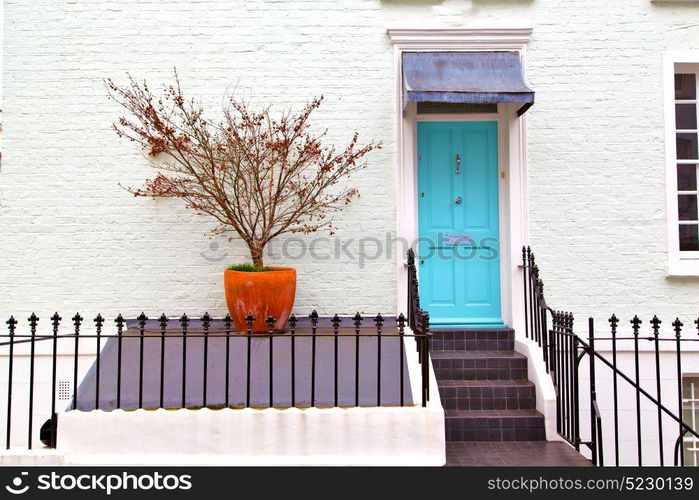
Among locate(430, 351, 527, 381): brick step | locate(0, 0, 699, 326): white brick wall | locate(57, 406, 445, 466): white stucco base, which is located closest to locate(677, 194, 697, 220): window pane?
locate(0, 0, 699, 326): white brick wall

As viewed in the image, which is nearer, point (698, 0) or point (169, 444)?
point (169, 444)

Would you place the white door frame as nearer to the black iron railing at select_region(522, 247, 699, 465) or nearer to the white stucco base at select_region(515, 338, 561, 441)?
the black iron railing at select_region(522, 247, 699, 465)

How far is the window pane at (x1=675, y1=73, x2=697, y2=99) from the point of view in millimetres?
6635

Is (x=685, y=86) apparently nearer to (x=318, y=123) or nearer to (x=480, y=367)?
(x=480, y=367)

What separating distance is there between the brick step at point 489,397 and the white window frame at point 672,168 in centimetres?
240

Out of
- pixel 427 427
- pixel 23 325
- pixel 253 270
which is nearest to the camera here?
pixel 427 427

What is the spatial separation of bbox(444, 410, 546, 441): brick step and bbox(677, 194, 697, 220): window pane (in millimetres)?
3212

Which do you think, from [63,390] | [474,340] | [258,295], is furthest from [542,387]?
[63,390]

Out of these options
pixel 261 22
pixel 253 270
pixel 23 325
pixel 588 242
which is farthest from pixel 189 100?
pixel 588 242

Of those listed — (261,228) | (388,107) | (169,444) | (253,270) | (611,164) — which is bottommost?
(169,444)

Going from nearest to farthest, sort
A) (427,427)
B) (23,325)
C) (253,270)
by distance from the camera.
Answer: (427,427) < (253,270) < (23,325)

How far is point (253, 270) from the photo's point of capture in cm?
577

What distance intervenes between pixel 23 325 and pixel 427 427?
15.4 ft

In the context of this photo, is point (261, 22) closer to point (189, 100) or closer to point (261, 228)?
point (189, 100)
